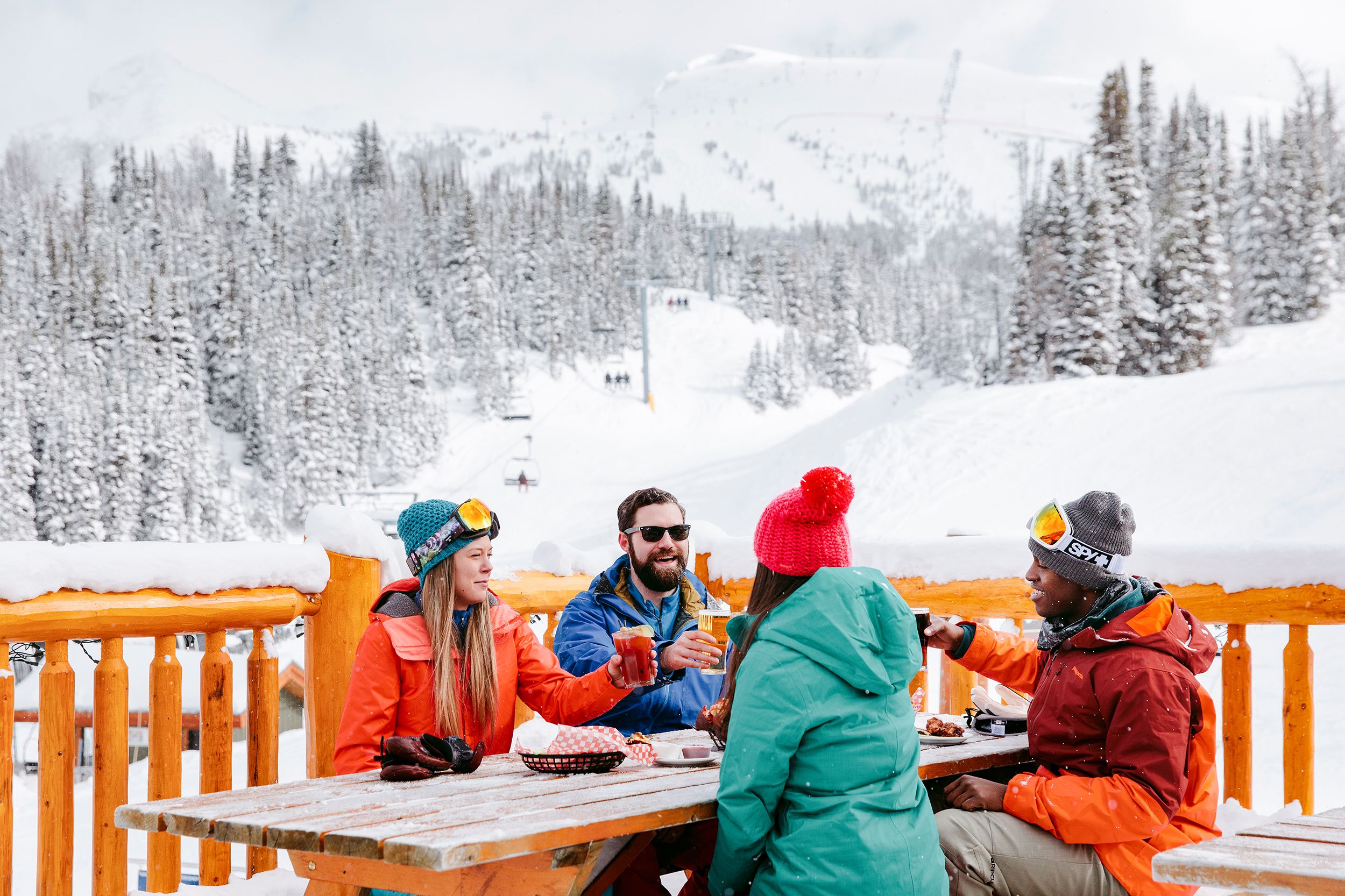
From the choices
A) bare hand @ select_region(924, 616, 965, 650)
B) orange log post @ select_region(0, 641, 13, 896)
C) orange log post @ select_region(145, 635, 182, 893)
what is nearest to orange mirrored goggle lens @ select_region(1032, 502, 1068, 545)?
bare hand @ select_region(924, 616, 965, 650)

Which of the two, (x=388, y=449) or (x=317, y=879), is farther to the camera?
(x=388, y=449)

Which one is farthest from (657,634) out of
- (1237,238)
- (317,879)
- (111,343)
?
(111,343)

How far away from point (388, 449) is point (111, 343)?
1890cm

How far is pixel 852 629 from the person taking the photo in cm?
211

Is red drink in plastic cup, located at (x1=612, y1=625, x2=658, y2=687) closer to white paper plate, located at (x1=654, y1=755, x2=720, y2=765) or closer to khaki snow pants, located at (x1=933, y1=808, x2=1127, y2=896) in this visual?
white paper plate, located at (x1=654, y1=755, x2=720, y2=765)

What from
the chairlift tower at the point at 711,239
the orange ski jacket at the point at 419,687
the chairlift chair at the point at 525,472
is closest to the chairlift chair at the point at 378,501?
the chairlift chair at the point at 525,472

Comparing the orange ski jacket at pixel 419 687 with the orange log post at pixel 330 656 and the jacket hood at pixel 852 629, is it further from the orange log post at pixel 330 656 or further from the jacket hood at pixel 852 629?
the jacket hood at pixel 852 629

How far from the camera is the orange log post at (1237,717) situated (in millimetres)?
3172

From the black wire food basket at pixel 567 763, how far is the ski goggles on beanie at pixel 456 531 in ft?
2.26

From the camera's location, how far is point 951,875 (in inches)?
97.6

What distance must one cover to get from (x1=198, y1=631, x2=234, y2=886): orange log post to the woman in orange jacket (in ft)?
1.41

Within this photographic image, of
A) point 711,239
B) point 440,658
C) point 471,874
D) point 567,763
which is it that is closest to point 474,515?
point 440,658

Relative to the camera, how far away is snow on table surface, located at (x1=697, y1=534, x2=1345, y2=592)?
3.12 m

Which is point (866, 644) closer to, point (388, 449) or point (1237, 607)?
point (1237, 607)
